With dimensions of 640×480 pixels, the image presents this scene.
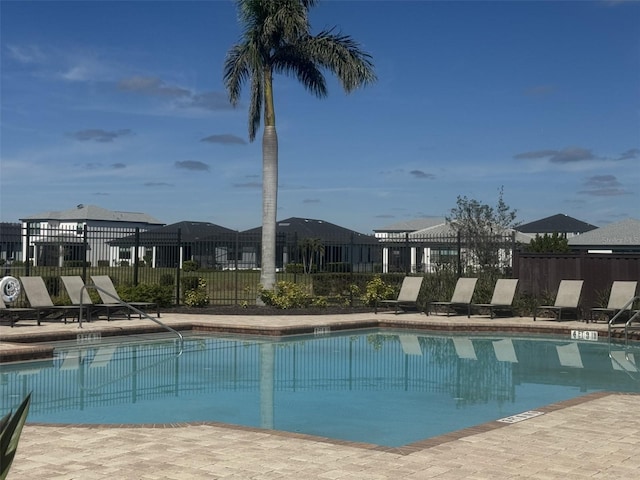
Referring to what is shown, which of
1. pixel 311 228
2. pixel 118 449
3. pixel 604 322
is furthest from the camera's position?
pixel 311 228

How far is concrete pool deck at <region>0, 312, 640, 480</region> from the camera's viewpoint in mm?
5109

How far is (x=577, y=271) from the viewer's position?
18.2m

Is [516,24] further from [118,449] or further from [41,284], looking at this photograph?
[118,449]

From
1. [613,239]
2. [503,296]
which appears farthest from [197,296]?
[613,239]

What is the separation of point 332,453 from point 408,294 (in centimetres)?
1347

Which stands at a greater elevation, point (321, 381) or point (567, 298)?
point (567, 298)

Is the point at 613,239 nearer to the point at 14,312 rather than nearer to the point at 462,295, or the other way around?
the point at 462,295

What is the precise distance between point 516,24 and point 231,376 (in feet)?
37.0

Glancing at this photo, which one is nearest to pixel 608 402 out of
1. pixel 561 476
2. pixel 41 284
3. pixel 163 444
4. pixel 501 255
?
pixel 561 476

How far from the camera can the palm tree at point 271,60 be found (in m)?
19.9

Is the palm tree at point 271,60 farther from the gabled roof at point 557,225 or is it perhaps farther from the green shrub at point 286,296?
the gabled roof at point 557,225

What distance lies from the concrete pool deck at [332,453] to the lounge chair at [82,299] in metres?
9.31

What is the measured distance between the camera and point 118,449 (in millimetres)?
5758

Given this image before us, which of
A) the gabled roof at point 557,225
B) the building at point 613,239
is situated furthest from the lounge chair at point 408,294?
the gabled roof at point 557,225
